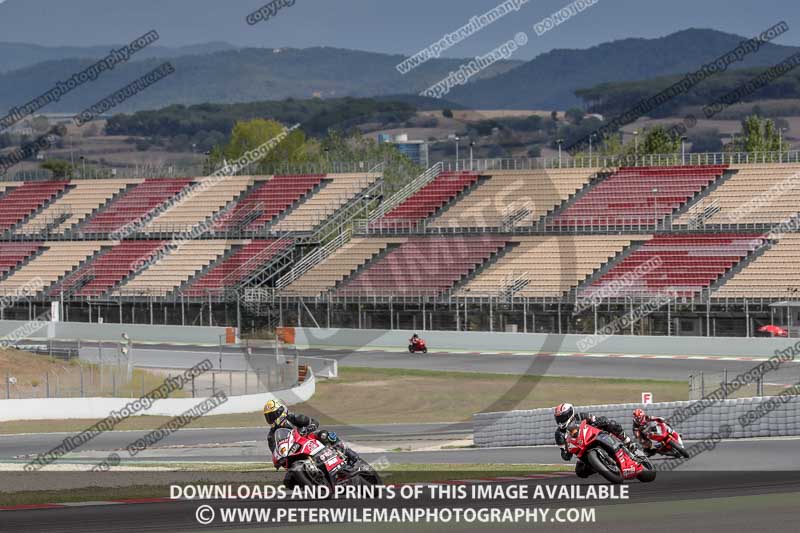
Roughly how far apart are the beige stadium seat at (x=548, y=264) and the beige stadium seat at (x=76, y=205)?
1022 inches

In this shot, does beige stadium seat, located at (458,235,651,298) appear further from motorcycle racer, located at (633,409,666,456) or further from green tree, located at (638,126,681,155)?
green tree, located at (638,126,681,155)

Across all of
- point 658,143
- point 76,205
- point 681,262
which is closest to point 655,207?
point 681,262

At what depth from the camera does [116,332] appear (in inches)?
2469

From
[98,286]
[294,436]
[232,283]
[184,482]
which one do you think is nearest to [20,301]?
[98,286]

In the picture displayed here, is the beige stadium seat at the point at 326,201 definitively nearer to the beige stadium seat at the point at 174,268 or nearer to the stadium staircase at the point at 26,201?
the beige stadium seat at the point at 174,268

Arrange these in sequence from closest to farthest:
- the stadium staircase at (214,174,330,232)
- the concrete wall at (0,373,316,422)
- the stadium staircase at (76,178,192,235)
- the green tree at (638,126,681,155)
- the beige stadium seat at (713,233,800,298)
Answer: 1. the concrete wall at (0,373,316,422)
2. the beige stadium seat at (713,233,800,298)
3. the stadium staircase at (214,174,330,232)
4. the stadium staircase at (76,178,192,235)
5. the green tree at (638,126,681,155)

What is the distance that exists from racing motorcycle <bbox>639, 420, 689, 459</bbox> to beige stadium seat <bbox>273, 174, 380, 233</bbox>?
43181 mm

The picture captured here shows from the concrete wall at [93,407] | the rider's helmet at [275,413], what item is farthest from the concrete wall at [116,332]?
the rider's helmet at [275,413]

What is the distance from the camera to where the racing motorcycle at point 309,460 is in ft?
65.5

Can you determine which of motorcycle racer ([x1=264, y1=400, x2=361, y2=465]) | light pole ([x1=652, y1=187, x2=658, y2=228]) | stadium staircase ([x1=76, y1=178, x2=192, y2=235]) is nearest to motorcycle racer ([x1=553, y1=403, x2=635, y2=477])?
motorcycle racer ([x1=264, y1=400, x2=361, y2=465])

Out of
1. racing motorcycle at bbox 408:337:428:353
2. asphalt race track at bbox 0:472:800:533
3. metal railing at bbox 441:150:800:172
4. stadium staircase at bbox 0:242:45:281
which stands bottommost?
racing motorcycle at bbox 408:337:428:353

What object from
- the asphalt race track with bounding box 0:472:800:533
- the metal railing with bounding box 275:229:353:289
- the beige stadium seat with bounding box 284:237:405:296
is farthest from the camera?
the metal railing with bounding box 275:229:353:289

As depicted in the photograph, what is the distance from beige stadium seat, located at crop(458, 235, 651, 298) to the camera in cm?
5616

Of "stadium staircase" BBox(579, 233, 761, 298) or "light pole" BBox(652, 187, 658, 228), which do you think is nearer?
"stadium staircase" BBox(579, 233, 761, 298)
